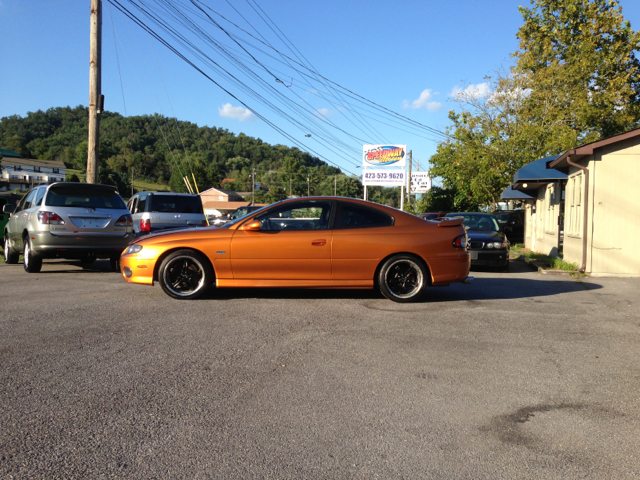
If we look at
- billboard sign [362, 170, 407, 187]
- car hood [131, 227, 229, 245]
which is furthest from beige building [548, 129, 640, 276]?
billboard sign [362, 170, 407, 187]

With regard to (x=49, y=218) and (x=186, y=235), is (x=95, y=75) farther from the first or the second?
(x=186, y=235)

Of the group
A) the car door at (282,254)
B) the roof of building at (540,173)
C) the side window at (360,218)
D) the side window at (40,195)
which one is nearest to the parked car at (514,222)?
the roof of building at (540,173)

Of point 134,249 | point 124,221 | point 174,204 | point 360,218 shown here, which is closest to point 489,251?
point 360,218

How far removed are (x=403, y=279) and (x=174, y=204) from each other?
8.59 metres

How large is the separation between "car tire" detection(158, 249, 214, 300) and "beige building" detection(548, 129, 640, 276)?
9179mm

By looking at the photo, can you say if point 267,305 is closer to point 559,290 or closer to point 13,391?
point 13,391

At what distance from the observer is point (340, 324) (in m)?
6.33

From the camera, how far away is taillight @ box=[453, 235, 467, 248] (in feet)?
25.9

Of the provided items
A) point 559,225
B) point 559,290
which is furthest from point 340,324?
point 559,225

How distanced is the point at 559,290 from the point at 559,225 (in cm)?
725

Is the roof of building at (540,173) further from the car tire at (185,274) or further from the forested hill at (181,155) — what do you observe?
the forested hill at (181,155)

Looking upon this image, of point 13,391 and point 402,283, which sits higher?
point 402,283

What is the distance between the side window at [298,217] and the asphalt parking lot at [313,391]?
1.15 m

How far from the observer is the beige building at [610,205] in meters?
12.2
